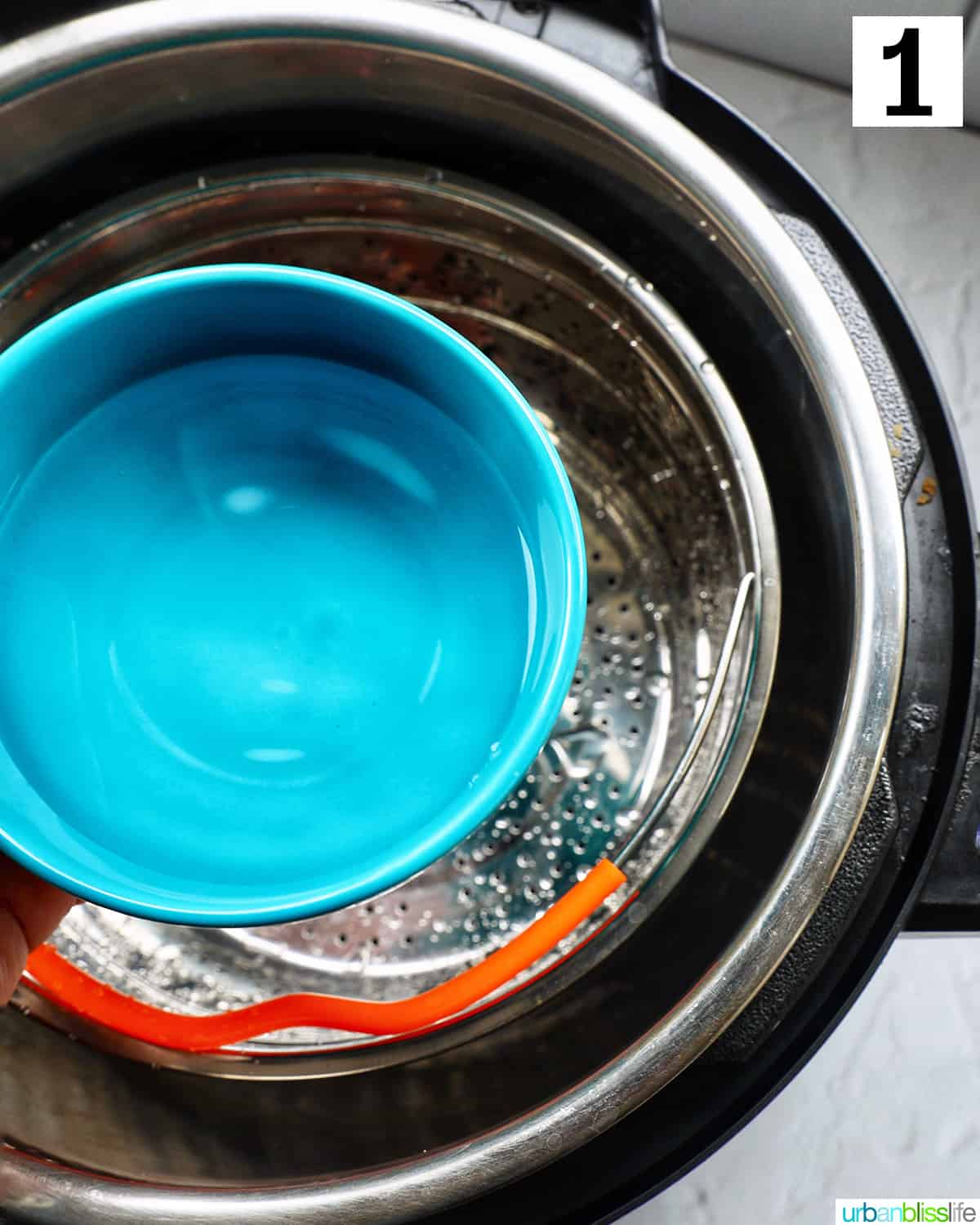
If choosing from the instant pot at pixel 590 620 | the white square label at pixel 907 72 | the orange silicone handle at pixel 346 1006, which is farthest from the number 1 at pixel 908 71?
the orange silicone handle at pixel 346 1006

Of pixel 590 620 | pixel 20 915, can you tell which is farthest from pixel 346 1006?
pixel 590 620

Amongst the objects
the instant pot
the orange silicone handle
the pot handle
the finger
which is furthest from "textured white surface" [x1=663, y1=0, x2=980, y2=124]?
the finger

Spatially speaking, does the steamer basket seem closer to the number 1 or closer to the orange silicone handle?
the orange silicone handle

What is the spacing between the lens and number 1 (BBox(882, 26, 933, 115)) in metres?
0.77

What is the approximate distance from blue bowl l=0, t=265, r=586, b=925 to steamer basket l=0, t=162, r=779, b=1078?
0.19 m

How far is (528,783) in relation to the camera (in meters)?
0.61

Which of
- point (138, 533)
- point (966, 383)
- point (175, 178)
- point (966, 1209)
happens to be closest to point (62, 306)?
point (175, 178)

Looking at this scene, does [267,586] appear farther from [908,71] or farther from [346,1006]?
[908,71]

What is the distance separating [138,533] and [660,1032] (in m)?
0.31

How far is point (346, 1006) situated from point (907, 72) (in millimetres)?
824

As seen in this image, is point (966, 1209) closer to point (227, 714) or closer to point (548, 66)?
point (227, 714)

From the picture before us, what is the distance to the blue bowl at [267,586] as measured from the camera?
38 cm

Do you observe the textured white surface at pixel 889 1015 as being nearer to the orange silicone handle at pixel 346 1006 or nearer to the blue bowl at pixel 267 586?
the orange silicone handle at pixel 346 1006

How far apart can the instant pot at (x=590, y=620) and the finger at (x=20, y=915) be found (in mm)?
63
